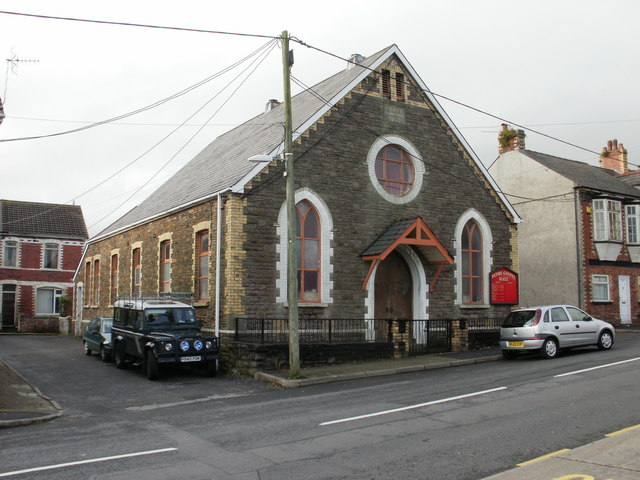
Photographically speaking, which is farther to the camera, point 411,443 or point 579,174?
point 579,174

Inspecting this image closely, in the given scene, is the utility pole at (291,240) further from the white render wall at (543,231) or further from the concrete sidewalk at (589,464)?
the white render wall at (543,231)

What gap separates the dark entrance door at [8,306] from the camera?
41000mm

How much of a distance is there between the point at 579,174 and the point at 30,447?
3038cm

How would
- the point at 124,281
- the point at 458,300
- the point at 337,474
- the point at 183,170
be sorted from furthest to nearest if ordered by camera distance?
the point at 183,170, the point at 124,281, the point at 458,300, the point at 337,474

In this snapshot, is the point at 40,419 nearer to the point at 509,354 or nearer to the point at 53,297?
the point at 509,354

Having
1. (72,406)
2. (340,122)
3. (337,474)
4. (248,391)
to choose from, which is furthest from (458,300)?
(337,474)

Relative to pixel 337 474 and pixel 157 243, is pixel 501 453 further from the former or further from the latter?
pixel 157 243

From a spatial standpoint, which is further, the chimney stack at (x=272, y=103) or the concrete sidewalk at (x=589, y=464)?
the chimney stack at (x=272, y=103)

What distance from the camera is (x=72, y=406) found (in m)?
12.2

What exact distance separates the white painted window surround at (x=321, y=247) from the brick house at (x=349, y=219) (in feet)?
0.11

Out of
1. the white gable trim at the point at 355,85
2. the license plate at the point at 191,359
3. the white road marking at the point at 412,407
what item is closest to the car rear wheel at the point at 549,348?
the white road marking at the point at 412,407

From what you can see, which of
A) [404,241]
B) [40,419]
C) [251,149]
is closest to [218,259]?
[251,149]

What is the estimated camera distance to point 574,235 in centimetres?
2986

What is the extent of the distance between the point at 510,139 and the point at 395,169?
15719mm
